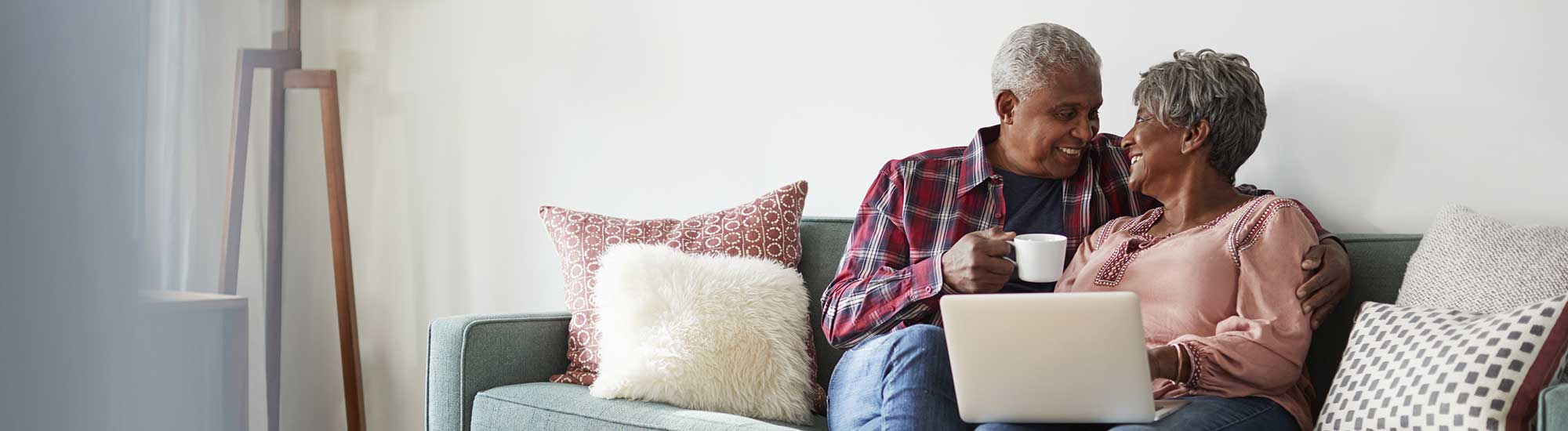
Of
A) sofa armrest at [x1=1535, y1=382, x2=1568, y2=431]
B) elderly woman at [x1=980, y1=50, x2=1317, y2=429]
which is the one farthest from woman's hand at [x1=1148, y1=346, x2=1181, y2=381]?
sofa armrest at [x1=1535, y1=382, x2=1568, y2=431]

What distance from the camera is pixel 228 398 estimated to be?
232 millimetres

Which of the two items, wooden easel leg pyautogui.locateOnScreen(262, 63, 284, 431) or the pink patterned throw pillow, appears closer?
wooden easel leg pyautogui.locateOnScreen(262, 63, 284, 431)

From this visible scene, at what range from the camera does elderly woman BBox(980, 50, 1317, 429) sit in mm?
1555

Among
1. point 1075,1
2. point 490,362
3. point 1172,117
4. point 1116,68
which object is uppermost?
point 1075,1

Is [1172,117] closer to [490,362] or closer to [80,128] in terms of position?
[490,362]

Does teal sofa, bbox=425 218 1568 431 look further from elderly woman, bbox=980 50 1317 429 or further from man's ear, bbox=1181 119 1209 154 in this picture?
man's ear, bbox=1181 119 1209 154

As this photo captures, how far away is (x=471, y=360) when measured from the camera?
2227 millimetres

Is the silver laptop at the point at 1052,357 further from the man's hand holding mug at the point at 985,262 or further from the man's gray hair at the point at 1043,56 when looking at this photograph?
the man's gray hair at the point at 1043,56

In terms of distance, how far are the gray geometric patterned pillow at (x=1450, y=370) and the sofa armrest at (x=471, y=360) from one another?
1453mm

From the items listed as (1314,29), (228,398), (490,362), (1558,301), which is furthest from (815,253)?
(228,398)

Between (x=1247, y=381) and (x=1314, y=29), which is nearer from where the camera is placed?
(x=1247, y=381)

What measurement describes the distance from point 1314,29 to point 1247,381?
715 mm

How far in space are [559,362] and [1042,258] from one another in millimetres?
1176

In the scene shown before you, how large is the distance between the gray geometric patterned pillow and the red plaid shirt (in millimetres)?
597
